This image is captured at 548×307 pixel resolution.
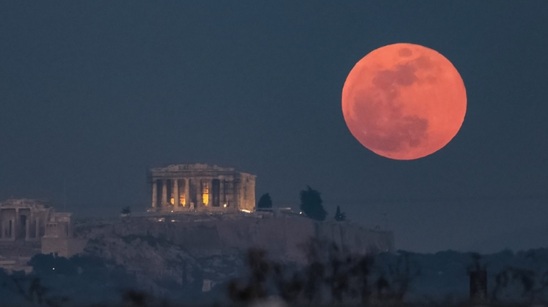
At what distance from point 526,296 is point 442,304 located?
1425 inches

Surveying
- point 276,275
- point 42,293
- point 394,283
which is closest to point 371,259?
point 394,283

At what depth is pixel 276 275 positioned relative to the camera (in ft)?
344

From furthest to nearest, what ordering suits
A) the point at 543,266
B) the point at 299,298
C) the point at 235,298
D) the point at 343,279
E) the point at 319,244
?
the point at 543,266 < the point at 319,244 < the point at 343,279 < the point at 299,298 < the point at 235,298

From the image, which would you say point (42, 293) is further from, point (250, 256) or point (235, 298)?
point (235, 298)

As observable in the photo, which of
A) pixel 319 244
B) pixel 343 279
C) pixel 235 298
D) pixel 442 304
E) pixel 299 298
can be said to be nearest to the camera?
pixel 442 304

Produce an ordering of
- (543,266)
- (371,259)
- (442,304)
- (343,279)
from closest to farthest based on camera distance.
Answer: (442,304) → (343,279) → (371,259) → (543,266)

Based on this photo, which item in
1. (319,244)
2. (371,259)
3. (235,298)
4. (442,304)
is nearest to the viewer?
(442,304)

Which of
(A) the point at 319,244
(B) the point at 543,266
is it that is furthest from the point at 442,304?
(B) the point at 543,266

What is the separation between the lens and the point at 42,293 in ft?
465

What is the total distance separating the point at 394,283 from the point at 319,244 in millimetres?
11319

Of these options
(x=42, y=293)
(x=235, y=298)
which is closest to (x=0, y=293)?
(x=42, y=293)

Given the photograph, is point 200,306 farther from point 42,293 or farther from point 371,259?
point 42,293

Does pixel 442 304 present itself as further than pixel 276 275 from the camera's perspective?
No

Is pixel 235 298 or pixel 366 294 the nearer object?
pixel 235 298
